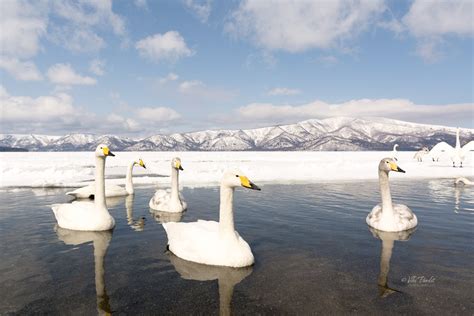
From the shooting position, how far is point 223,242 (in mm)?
7195

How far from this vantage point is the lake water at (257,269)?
5512 mm

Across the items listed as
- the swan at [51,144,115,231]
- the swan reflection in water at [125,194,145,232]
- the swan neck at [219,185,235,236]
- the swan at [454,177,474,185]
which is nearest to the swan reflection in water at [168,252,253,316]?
the swan neck at [219,185,235,236]

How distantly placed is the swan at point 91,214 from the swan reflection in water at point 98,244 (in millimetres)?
175

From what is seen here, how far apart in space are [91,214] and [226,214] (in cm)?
498

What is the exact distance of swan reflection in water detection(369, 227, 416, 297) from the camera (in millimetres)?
6137

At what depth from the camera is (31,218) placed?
11602 millimetres

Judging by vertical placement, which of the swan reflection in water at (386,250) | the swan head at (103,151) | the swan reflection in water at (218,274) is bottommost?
the swan reflection in water at (386,250)

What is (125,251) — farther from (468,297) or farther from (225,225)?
(468,297)

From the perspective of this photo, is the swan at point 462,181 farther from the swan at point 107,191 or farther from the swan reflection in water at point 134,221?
Result: the swan reflection in water at point 134,221

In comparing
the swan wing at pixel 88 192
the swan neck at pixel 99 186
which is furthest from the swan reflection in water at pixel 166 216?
the swan wing at pixel 88 192

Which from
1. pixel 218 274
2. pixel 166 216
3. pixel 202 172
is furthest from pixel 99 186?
pixel 202 172

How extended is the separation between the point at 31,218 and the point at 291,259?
920 cm

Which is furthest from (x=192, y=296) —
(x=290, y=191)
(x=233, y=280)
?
(x=290, y=191)

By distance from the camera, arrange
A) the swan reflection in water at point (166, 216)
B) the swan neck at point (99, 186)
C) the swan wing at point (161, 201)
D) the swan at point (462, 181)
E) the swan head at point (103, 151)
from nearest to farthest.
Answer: the swan neck at point (99, 186)
the swan head at point (103, 151)
the swan reflection in water at point (166, 216)
the swan wing at point (161, 201)
the swan at point (462, 181)
